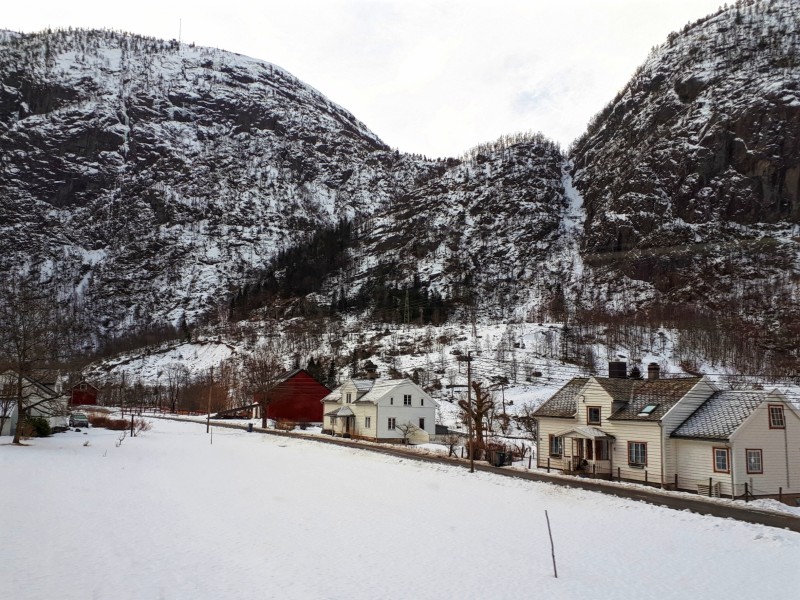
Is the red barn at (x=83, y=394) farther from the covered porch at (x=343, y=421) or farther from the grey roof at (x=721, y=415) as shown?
the grey roof at (x=721, y=415)

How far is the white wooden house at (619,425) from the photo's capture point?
32750 mm

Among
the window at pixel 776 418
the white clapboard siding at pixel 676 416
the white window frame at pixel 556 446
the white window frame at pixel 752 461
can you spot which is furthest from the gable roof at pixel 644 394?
the white window frame at pixel 556 446

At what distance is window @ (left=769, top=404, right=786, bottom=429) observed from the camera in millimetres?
30986

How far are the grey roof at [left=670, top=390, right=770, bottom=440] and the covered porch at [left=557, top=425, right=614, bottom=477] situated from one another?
4.46 metres

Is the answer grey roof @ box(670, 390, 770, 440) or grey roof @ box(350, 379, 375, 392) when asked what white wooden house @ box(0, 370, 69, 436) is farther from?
grey roof @ box(670, 390, 770, 440)

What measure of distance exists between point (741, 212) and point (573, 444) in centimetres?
17611

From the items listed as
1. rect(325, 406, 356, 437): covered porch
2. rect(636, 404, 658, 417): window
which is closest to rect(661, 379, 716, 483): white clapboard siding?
rect(636, 404, 658, 417): window

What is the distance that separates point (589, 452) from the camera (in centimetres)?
3628

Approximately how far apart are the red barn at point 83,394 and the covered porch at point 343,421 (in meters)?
73.7

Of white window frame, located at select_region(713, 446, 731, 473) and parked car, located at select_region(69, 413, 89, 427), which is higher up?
white window frame, located at select_region(713, 446, 731, 473)

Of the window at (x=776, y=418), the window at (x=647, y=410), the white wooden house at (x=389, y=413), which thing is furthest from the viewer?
the white wooden house at (x=389, y=413)

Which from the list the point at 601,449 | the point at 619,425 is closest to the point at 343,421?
the point at 601,449

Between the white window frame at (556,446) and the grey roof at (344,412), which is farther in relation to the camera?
the grey roof at (344,412)

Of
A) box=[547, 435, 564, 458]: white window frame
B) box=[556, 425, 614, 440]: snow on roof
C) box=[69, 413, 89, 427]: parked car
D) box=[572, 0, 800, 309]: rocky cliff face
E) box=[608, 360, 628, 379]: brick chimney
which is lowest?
box=[69, 413, 89, 427]: parked car
